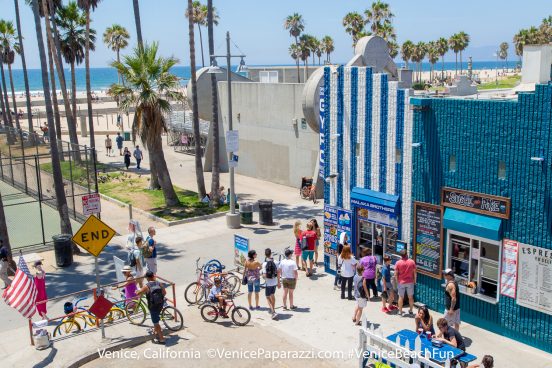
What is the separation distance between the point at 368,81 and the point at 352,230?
4.05 metres

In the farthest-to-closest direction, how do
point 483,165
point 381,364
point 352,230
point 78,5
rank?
point 78,5
point 352,230
point 483,165
point 381,364

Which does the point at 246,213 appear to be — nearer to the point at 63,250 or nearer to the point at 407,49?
the point at 63,250

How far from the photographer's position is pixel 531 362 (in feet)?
37.4

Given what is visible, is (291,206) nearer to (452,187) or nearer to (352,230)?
(352,230)

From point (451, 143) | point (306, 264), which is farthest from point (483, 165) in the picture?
point (306, 264)

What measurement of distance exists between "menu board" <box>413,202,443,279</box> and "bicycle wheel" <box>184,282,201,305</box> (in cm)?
553

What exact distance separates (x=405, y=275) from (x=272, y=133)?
57.9 feet

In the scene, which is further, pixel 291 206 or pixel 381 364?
pixel 291 206

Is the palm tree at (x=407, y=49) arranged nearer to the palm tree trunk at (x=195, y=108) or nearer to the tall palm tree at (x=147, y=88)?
the palm tree trunk at (x=195, y=108)

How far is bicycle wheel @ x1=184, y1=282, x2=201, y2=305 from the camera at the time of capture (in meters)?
14.9

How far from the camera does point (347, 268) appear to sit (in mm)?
14469

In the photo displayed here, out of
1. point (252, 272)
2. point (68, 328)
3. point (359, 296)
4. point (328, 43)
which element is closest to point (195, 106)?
point (252, 272)

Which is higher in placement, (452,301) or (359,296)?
(452,301)

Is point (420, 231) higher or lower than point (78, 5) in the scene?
lower
